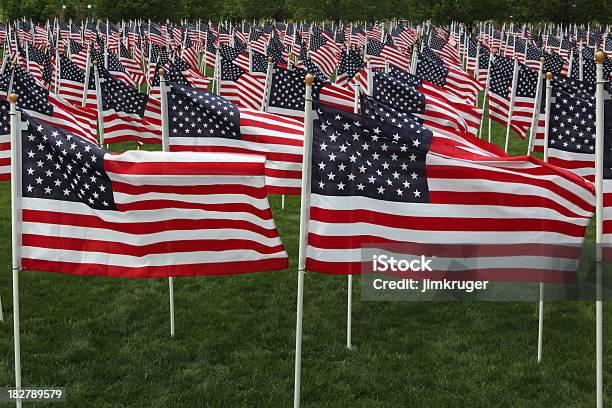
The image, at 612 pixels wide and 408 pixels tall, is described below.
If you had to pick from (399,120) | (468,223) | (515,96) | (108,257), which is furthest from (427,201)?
(515,96)

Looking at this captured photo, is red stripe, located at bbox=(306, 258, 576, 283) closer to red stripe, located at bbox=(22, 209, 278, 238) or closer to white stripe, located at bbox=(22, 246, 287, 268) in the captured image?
red stripe, located at bbox=(22, 209, 278, 238)

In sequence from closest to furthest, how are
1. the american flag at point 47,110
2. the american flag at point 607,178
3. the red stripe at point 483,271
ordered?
1. the red stripe at point 483,271
2. the american flag at point 607,178
3. the american flag at point 47,110

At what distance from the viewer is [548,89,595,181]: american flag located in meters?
9.72

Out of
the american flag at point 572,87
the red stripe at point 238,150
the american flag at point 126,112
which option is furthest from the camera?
the american flag at point 126,112

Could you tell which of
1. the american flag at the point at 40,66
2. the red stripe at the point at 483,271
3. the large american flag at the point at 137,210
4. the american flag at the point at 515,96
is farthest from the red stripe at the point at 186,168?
the american flag at the point at 40,66

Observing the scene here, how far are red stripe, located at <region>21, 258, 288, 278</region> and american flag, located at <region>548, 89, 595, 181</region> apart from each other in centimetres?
399

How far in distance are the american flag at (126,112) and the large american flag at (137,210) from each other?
812cm

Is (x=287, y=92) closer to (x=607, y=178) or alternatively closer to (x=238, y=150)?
(x=238, y=150)

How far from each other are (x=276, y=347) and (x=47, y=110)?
4.94m

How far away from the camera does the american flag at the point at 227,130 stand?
1047 cm

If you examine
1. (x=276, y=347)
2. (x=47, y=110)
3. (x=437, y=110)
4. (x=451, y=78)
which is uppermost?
(x=451, y=78)

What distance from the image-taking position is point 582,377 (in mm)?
9852

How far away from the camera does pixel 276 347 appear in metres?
10.8

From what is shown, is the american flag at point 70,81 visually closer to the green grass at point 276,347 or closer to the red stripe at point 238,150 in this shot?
the green grass at point 276,347
